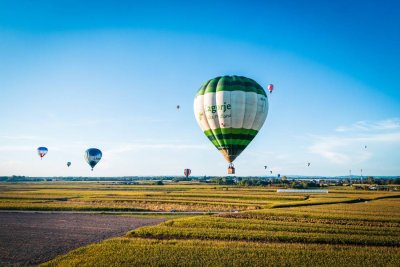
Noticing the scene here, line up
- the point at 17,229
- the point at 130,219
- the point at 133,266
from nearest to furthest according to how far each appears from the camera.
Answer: the point at 133,266 < the point at 17,229 < the point at 130,219

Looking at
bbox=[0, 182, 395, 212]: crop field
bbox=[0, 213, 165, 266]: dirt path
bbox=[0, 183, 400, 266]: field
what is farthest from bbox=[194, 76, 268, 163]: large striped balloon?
bbox=[0, 182, 395, 212]: crop field

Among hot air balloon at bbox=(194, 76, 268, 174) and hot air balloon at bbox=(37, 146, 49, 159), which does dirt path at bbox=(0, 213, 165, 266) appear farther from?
hot air balloon at bbox=(37, 146, 49, 159)

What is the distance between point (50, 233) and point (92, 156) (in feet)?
248

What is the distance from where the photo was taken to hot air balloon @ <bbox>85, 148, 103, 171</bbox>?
10450cm

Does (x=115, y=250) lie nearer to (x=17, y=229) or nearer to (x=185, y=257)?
(x=185, y=257)

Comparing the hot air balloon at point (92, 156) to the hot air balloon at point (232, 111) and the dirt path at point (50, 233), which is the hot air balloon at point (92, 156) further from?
the hot air balloon at point (232, 111)

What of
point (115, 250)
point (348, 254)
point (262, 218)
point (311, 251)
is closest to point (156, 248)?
point (115, 250)

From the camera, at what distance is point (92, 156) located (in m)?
105

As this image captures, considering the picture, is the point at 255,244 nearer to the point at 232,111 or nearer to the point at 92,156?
the point at 232,111

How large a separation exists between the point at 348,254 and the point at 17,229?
3207 cm

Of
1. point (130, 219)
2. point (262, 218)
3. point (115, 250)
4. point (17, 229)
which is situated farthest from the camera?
Answer: point (130, 219)

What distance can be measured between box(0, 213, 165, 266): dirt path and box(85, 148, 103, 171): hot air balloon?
59.2 m

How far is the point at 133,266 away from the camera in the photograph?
2050 centimetres

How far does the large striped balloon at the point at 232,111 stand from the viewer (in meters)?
40.4
